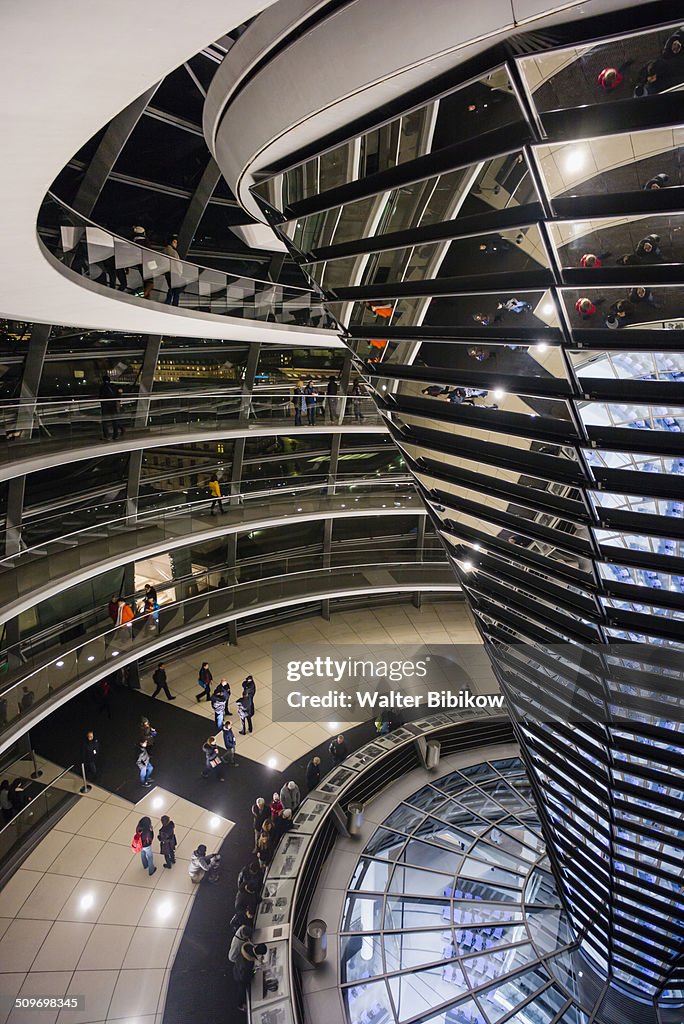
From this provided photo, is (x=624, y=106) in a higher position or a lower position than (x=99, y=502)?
lower

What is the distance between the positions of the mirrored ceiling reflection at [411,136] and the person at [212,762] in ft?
38.4

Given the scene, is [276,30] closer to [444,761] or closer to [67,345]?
[67,345]

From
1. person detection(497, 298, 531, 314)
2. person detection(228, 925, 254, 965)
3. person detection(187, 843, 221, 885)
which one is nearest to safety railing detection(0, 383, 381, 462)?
person detection(187, 843, 221, 885)

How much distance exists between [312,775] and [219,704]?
9.40ft

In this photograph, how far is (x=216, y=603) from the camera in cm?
1628

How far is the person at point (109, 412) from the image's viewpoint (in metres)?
13.1

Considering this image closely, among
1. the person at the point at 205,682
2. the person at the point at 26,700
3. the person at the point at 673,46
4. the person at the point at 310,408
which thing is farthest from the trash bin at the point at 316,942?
the person at the point at 310,408

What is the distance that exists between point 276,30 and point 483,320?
238cm

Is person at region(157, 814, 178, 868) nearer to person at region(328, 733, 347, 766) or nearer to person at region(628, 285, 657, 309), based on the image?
person at region(328, 733, 347, 766)

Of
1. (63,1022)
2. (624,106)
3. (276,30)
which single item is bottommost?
(63,1022)

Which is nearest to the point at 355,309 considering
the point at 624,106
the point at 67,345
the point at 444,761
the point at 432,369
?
the point at 432,369

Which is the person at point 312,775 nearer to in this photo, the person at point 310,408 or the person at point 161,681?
the person at point 161,681

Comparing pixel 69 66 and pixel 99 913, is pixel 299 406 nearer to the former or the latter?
pixel 99 913

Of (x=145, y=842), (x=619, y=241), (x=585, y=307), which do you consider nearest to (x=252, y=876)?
(x=145, y=842)
